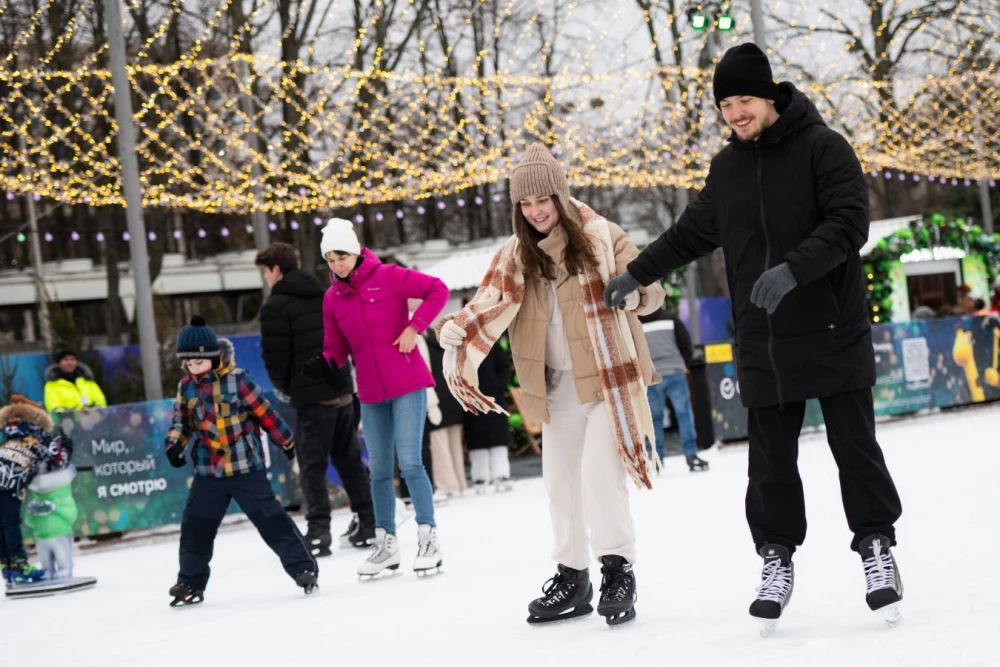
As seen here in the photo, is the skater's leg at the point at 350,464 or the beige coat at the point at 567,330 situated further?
Answer: the skater's leg at the point at 350,464

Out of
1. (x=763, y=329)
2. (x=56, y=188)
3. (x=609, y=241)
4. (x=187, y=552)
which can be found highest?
(x=56, y=188)

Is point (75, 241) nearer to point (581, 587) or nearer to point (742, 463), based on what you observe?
A: point (742, 463)

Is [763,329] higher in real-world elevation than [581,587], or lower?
higher

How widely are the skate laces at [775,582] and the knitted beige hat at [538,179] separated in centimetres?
140

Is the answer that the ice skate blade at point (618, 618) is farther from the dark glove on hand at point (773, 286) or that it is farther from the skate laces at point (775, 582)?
the dark glove on hand at point (773, 286)

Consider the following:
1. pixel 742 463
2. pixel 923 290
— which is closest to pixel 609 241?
pixel 742 463

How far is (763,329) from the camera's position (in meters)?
3.77

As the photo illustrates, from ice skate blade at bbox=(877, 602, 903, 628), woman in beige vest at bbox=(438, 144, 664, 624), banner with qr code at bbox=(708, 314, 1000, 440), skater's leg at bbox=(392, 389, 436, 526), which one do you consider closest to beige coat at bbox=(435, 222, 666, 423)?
woman in beige vest at bbox=(438, 144, 664, 624)

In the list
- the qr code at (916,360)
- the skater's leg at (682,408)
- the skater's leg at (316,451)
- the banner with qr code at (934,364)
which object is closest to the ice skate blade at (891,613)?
the skater's leg at (316,451)

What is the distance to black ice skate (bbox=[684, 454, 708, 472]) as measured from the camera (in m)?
10.4

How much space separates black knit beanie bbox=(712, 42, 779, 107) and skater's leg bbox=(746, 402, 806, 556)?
91cm

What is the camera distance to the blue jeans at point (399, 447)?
19.9 feet

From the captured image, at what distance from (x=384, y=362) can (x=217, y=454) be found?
86cm

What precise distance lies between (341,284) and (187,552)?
Answer: 4.66 ft
